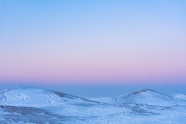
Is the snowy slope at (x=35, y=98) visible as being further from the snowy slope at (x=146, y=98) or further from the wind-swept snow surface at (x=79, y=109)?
the snowy slope at (x=146, y=98)

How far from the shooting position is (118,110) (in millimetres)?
42625

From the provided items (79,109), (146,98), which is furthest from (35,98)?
(146,98)

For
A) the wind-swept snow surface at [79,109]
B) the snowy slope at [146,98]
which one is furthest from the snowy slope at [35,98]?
the snowy slope at [146,98]

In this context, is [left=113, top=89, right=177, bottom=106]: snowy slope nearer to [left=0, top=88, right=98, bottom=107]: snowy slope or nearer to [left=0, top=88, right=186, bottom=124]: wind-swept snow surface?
[left=0, top=88, right=186, bottom=124]: wind-swept snow surface

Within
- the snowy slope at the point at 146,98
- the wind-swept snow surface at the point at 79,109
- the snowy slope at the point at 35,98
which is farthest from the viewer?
the snowy slope at the point at 146,98

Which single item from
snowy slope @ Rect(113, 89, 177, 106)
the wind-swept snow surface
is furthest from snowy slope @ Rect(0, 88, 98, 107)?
snowy slope @ Rect(113, 89, 177, 106)

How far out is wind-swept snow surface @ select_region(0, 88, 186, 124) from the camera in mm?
32094

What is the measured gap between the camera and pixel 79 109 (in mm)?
42500

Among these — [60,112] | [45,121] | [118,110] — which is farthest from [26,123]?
[118,110]

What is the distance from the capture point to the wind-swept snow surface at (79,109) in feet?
105

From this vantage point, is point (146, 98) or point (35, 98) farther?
point (146, 98)

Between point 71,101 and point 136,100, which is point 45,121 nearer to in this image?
point 71,101

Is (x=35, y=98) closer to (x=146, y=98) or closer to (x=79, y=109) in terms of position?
(x=79, y=109)

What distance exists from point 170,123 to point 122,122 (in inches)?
165
